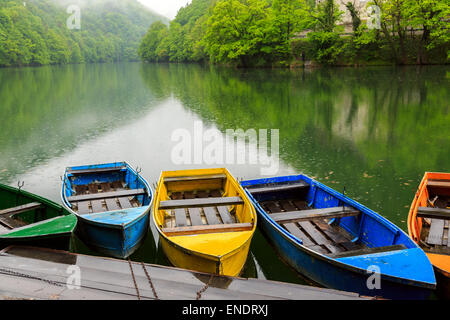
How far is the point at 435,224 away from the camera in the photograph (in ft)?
27.1

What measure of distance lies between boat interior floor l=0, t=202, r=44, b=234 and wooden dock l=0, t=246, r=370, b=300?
8.50ft

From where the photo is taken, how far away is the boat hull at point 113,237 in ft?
24.6

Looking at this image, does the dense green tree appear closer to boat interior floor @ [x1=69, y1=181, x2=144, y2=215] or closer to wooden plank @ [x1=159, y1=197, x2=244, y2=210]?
boat interior floor @ [x1=69, y1=181, x2=144, y2=215]

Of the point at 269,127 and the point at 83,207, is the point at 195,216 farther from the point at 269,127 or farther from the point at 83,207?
the point at 269,127

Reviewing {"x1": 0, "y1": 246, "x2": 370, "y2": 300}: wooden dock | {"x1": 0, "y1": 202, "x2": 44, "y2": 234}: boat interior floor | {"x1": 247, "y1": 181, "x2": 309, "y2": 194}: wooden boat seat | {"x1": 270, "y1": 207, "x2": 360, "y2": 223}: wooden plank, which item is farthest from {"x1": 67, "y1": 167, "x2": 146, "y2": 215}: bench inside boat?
{"x1": 270, "y1": 207, "x2": 360, "y2": 223}: wooden plank

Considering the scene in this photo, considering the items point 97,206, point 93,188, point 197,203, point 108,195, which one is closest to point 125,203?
point 108,195

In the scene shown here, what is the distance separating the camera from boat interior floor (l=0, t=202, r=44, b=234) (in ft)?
27.4

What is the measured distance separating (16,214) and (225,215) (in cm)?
494

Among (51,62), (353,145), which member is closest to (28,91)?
(353,145)

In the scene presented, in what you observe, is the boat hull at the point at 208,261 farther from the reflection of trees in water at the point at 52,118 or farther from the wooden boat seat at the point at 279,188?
the reflection of trees in water at the point at 52,118

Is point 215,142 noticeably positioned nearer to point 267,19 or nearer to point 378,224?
point 378,224

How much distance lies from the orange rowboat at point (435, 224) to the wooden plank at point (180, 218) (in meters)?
4.73

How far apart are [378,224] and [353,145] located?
957 centimetres

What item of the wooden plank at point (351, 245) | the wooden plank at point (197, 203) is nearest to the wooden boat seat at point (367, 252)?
the wooden plank at point (351, 245)
